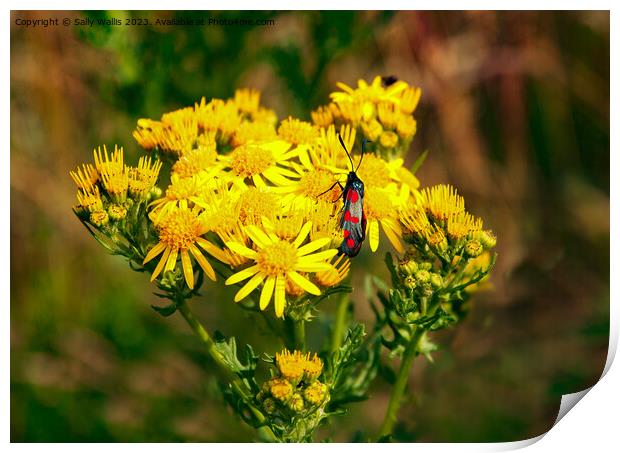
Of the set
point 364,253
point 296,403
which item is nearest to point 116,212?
point 296,403

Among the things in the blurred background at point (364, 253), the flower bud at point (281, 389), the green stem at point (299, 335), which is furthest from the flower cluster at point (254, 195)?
the blurred background at point (364, 253)

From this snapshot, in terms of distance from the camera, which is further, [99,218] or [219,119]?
[219,119]

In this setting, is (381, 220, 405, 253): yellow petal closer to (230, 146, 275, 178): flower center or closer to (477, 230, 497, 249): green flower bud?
(477, 230, 497, 249): green flower bud

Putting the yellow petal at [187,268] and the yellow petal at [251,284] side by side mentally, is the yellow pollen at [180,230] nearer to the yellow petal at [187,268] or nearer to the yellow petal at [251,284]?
the yellow petal at [187,268]

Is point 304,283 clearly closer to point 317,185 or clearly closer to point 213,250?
point 213,250

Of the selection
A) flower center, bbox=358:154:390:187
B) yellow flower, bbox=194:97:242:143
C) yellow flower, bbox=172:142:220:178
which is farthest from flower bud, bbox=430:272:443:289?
yellow flower, bbox=194:97:242:143
